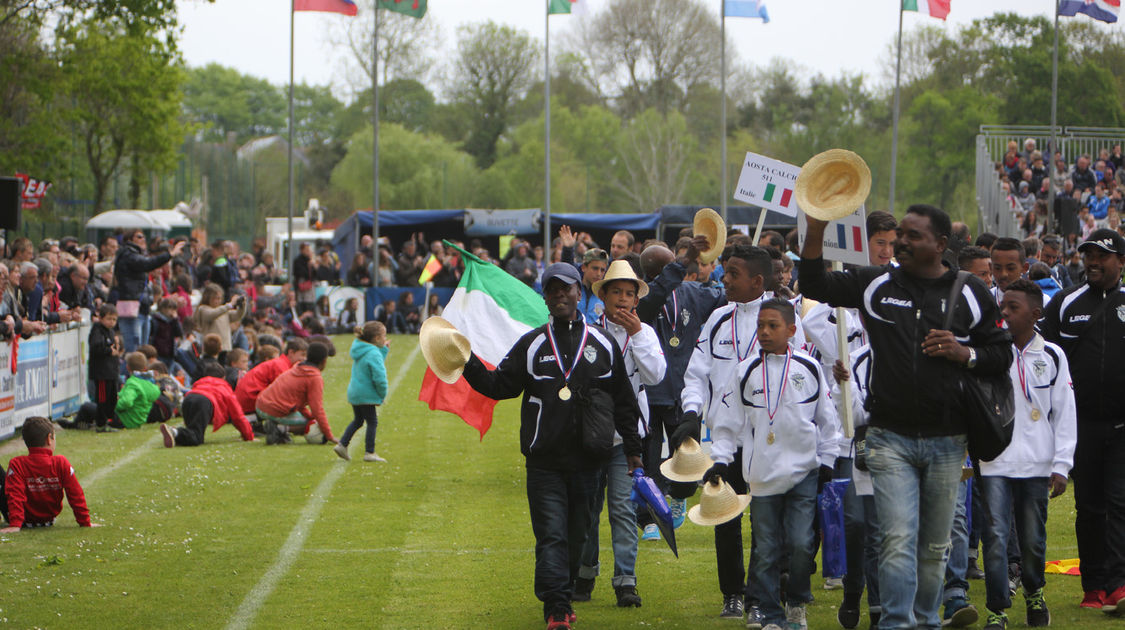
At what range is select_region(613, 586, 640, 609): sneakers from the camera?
801cm

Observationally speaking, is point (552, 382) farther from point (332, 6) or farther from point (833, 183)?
point (332, 6)

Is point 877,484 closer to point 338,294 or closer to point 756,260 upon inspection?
point 756,260

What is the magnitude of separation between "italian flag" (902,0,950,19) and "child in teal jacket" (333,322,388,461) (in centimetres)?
2372

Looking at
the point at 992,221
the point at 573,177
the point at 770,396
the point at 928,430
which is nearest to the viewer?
the point at 928,430

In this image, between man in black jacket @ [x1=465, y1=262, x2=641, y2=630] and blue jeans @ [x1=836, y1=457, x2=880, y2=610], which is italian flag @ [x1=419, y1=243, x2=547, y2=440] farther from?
blue jeans @ [x1=836, y1=457, x2=880, y2=610]

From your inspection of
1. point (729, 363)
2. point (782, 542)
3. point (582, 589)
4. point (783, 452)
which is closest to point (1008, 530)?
point (782, 542)

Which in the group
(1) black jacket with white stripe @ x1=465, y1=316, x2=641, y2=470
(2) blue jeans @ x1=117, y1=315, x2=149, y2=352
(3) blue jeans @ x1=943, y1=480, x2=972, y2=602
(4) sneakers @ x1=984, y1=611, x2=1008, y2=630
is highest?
(1) black jacket with white stripe @ x1=465, y1=316, x2=641, y2=470

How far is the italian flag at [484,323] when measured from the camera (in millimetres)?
9062

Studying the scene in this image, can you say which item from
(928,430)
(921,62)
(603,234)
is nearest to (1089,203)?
(603,234)

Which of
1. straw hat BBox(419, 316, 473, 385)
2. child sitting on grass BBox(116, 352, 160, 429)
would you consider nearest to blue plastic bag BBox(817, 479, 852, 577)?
straw hat BBox(419, 316, 473, 385)

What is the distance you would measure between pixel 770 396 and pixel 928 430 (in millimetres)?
1078

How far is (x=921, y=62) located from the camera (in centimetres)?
6919

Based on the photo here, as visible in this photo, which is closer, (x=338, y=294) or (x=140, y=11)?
(x=140, y=11)

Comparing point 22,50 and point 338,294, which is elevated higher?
point 22,50
